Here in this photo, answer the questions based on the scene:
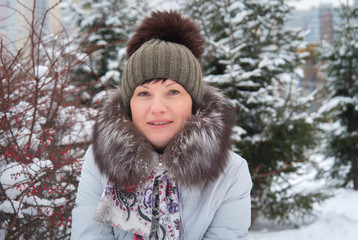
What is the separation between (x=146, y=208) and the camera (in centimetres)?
150

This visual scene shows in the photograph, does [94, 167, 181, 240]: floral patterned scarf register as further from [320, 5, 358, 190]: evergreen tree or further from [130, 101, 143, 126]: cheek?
[320, 5, 358, 190]: evergreen tree

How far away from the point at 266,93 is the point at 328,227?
2.05m

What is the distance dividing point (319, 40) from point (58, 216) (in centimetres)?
591

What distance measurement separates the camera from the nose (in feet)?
5.17

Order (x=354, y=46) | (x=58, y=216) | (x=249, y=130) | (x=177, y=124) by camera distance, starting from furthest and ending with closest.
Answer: (x=354, y=46)
(x=249, y=130)
(x=58, y=216)
(x=177, y=124)

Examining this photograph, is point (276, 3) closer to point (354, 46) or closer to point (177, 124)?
point (354, 46)

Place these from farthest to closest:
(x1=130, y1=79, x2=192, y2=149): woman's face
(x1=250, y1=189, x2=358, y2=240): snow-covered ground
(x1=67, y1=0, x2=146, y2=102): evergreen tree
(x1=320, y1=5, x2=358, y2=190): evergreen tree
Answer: (x1=67, y1=0, x2=146, y2=102): evergreen tree → (x1=320, y1=5, x2=358, y2=190): evergreen tree → (x1=250, y1=189, x2=358, y2=240): snow-covered ground → (x1=130, y1=79, x2=192, y2=149): woman's face

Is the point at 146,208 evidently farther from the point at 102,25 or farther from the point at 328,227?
the point at 102,25

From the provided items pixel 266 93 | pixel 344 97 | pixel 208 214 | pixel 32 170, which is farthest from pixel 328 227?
pixel 32 170

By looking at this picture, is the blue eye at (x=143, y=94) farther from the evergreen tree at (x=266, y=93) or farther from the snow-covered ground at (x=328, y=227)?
the snow-covered ground at (x=328, y=227)

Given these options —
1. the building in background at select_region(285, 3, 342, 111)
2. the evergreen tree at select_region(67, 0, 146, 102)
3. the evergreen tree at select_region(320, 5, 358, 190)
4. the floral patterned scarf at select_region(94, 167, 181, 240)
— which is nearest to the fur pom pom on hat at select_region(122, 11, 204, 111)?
the floral patterned scarf at select_region(94, 167, 181, 240)

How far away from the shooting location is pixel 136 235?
60.3 inches

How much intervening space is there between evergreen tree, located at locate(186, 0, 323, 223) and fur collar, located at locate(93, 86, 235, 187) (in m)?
2.21

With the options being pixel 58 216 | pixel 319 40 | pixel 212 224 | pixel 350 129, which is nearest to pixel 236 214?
pixel 212 224
